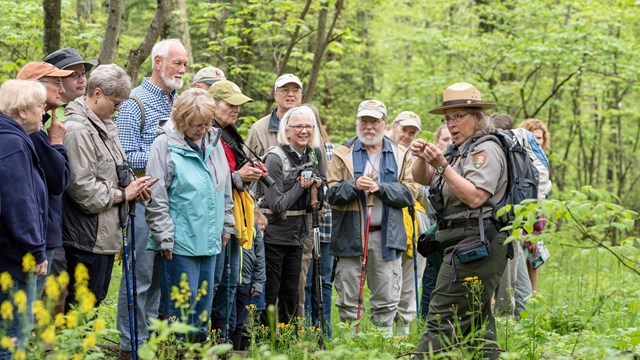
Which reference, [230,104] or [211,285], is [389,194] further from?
[211,285]

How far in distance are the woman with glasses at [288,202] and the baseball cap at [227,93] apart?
0.72m

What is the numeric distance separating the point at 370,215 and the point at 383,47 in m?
15.8

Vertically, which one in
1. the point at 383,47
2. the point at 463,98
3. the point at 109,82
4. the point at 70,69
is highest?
the point at 383,47

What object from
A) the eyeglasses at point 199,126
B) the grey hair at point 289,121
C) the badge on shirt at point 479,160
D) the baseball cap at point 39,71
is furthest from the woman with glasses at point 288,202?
the baseball cap at point 39,71

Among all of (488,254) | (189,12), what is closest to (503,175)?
(488,254)

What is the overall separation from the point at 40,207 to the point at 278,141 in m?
2.81

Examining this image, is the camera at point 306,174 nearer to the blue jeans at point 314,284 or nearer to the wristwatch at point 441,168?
the blue jeans at point 314,284

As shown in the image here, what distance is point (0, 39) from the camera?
10.6 m

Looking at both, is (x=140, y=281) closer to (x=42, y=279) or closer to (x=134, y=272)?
(x=134, y=272)

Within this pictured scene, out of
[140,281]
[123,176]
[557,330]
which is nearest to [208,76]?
[123,176]

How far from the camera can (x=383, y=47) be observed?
72.4 feet

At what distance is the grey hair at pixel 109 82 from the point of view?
5.22 meters

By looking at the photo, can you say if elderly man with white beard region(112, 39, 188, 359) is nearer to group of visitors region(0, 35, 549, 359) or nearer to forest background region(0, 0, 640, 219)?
group of visitors region(0, 35, 549, 359)

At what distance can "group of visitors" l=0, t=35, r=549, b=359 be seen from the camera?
4469 mm
